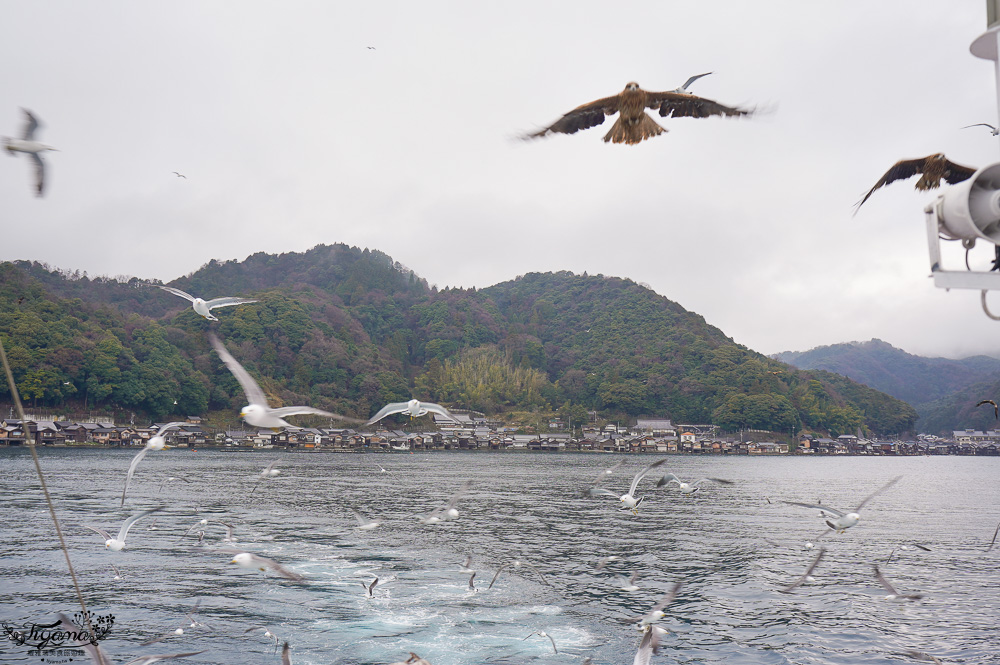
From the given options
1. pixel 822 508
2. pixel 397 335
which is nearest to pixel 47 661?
pixel 822 508

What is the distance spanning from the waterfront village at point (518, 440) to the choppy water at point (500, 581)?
59655 millimetres

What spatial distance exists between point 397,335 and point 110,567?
124 metres

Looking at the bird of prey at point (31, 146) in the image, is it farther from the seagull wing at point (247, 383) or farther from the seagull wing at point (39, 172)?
the seagull wing at point (247, 383)

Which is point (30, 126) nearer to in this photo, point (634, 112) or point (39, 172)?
point (39, 172)

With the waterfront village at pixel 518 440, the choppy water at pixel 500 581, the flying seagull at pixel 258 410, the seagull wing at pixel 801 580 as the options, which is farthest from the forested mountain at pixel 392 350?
the flying seagull at pixel 258 410

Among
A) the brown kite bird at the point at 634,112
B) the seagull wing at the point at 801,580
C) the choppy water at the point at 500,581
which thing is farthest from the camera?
the seagull wing at the point at 801,580

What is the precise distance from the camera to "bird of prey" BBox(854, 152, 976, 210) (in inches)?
259

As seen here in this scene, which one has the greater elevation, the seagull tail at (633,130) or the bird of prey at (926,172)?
the seagull tail at (633,130)

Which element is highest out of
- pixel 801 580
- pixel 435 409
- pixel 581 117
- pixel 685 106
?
pixel 685 106

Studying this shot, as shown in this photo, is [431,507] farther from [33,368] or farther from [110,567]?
[33,368]

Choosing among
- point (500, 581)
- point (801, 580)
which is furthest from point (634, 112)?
point (801, 580)

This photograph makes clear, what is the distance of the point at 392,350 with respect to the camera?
13738 centimetres

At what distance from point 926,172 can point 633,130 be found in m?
3.18

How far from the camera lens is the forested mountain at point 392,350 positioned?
288ft
